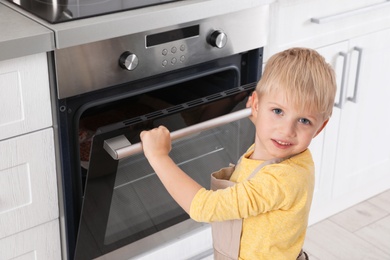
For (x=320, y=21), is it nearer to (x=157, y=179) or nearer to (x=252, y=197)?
(x=157, y=179)

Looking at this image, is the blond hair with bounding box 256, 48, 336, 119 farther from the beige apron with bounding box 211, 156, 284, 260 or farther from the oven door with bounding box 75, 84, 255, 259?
the oven door with bounding box 75, 84, 255, 259

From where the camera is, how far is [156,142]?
131cm

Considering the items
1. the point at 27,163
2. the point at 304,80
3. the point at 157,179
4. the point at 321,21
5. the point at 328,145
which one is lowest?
the point at 328,145

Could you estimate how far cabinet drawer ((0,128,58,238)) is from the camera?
1374 mm

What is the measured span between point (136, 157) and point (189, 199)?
0.95 ft

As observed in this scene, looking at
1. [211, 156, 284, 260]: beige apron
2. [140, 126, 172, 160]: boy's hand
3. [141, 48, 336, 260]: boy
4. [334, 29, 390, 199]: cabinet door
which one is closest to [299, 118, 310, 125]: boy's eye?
[141, 48, 336, 260]: boy

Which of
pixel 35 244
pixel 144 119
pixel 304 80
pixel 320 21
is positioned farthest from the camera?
pixel 320 21

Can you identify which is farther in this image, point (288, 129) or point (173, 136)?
point (173, 136)

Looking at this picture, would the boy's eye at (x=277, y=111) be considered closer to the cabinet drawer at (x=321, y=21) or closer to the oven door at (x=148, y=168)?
the oven door at (x=148, y=168)

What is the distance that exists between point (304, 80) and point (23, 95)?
56cm

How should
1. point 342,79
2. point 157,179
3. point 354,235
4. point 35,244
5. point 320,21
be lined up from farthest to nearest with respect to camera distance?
point 354,235 < point 342,79 < point 320,21 < point 157,179 < point 35,244

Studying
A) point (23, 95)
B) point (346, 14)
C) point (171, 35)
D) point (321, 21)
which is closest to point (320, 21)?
point (321, 21)

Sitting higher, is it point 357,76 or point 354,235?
point 357,76

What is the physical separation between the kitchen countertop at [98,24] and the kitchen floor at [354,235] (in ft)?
3.29
